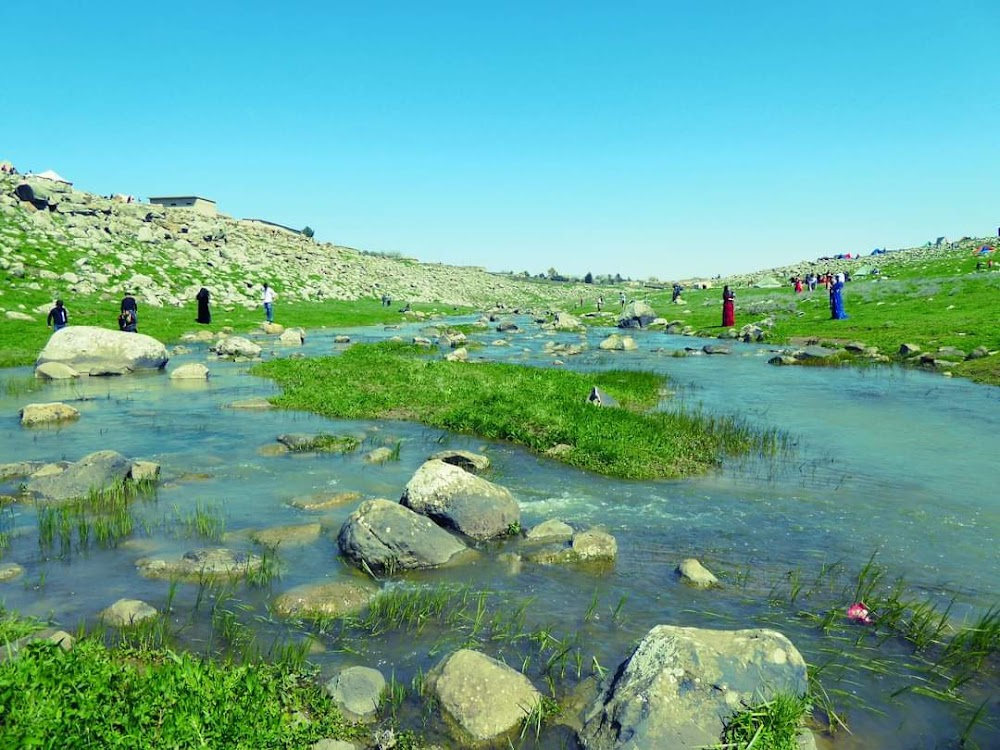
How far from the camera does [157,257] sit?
58.8 metres

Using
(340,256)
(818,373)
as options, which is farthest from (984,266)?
(340,256)

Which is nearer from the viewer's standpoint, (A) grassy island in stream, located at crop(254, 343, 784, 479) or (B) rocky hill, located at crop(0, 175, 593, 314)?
(A) grassy island in stream, located at crop(254, 343, 784, 479)

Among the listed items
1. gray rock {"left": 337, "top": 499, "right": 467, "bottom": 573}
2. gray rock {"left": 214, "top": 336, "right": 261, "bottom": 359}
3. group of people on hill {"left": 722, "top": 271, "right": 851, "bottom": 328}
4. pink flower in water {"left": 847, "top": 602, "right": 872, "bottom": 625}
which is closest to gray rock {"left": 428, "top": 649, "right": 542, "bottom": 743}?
gray rock {"left": 337, "top": 499, "right": 467, "bottom": 573}

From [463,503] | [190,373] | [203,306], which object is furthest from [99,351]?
[463,503]

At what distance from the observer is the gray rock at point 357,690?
6.22 metres

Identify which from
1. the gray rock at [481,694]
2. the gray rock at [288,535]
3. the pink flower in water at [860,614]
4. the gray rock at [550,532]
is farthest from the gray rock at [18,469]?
the pink flower in water at [860,614]

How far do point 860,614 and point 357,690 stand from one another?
19.9ft

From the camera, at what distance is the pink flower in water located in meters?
8.14

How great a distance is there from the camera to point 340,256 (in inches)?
4090

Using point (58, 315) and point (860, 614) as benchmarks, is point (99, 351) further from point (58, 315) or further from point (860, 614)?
point (860, 614)

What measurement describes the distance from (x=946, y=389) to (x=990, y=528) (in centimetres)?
1556

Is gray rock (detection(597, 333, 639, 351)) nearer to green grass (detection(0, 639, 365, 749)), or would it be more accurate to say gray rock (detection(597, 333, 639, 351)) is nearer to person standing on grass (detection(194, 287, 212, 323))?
person standing on grass (detection(194, 287, 212, 323))

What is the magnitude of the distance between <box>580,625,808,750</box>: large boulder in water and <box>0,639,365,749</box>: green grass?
2342mm

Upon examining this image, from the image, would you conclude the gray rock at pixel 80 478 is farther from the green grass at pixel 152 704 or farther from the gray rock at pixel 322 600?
the green grass at pixel 152 704
